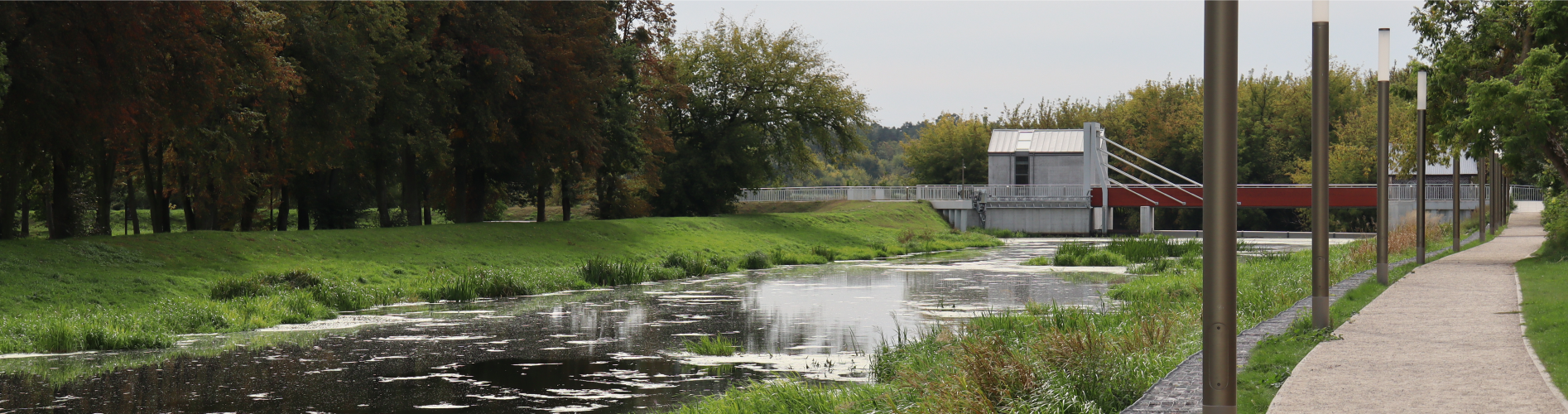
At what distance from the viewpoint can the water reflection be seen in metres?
11.3

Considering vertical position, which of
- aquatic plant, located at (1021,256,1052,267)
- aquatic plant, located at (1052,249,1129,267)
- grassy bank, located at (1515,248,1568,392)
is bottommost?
aquatic plant, located at (1021,256,1052,267)

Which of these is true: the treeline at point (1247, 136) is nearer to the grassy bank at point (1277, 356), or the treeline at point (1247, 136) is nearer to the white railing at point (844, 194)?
the white railing at point (844, 194)

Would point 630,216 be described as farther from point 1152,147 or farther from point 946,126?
point 1152,147

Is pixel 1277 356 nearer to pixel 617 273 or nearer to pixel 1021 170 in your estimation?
pixel 617 273

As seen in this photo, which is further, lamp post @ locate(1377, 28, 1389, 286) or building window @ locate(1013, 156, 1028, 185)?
building window @ locate(1013, 156, 1028, 185)

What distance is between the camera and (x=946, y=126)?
286ft

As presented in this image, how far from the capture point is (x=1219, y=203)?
20.8 feet

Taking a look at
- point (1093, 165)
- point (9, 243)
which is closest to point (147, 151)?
point (9, 243)

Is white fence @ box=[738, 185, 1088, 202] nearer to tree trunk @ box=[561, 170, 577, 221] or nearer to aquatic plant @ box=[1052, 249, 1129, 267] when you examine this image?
tree trunk @ box=[561, 170, 577, 221]

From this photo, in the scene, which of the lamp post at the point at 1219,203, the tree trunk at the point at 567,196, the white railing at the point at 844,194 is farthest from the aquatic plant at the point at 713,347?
the white railing at the point at 844,194

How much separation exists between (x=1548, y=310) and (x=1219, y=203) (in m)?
9.16

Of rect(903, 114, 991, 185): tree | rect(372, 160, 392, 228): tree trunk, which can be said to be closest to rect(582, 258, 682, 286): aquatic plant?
rect(372, 160, 392, 228): tree trunk

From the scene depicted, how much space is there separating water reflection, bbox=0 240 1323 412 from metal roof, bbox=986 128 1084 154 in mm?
50633

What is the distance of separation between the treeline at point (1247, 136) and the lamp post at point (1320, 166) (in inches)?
2533
